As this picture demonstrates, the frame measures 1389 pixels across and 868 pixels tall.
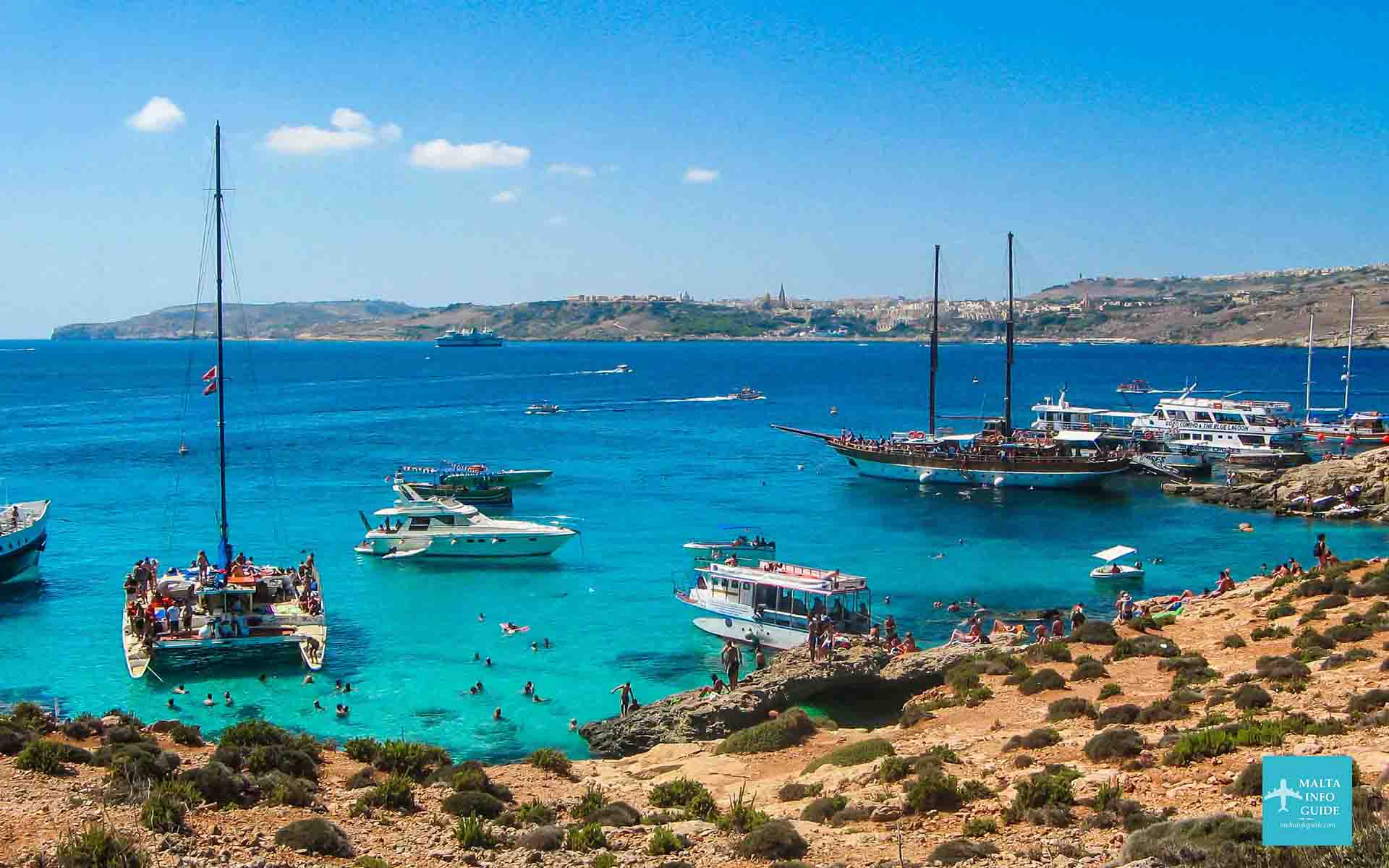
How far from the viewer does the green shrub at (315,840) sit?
1391 cm

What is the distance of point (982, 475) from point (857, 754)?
2017 inches

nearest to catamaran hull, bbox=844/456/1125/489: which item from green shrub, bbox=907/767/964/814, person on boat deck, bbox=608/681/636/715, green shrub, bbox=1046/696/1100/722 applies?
person on boat deck, bbox=608/681/636/715

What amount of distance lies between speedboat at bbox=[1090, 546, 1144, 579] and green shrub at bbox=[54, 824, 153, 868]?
1486 inches

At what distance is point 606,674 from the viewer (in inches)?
1252

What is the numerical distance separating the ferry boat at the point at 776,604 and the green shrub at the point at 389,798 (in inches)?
700

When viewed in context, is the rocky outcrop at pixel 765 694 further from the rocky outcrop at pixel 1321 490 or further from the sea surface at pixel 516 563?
the rocky outcrop at pixel 1321 490

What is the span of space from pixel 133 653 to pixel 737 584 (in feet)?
58.5

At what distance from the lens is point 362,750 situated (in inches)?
762

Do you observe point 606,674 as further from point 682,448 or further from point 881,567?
point 682,448

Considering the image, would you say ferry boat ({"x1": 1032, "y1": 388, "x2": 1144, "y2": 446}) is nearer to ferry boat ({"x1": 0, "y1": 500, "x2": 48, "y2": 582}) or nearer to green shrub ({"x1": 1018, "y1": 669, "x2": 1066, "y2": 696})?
green shrub ({"x1": 1018, "y1": 669, "x2": 1066, "y2": 696})

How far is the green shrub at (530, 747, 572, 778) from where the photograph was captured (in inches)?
814

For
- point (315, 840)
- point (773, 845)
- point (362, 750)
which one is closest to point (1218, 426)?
point (362, 750)

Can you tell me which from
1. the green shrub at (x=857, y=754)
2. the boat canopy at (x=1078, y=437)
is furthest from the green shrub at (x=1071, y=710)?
the boat canopy at (x=1078, y=437)
